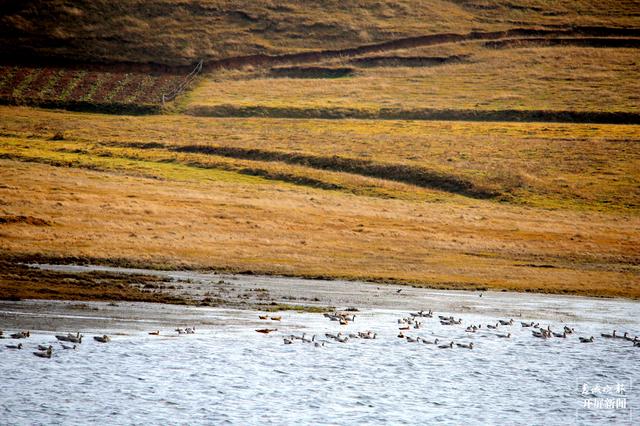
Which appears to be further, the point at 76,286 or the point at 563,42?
the point at 563,42

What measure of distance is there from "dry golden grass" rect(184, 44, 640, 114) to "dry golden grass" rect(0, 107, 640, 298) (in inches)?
423

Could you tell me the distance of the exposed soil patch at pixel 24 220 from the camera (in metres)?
53.1

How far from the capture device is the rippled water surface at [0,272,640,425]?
2470cm

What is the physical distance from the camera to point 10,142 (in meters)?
92.1

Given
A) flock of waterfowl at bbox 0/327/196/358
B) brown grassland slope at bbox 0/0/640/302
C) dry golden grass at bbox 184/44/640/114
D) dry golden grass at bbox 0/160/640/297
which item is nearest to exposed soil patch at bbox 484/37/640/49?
brown grassland slope at bbox 0/0/640/302

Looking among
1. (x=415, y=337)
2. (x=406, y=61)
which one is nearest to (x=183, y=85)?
(x=406, y=61)

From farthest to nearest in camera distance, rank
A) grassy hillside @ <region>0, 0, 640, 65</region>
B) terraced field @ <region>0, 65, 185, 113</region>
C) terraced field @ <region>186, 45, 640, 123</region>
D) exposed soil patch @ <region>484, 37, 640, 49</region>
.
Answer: exposed soil patch @ <region>484, 37, 640, 49</region> < grassy hillside @ <region>0, 0, 640, 65</region> < terraced field @ <region>0, 65, 185, 113</region> < terraced field @ <region>186, 45, 640, 123</region>

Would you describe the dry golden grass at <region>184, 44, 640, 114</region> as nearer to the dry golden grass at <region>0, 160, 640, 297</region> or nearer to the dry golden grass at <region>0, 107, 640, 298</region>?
the dry golden grass at <region>0, 107, 640, 298</region>

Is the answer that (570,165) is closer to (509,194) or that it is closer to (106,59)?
(509,194)

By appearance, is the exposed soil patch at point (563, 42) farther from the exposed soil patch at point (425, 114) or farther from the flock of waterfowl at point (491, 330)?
the flock of waterfowl at point (491, 330)

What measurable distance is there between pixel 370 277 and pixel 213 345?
18.0m

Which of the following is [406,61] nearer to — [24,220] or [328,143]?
[328,143]

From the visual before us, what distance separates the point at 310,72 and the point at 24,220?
97187 mm

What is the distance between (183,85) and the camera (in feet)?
456
